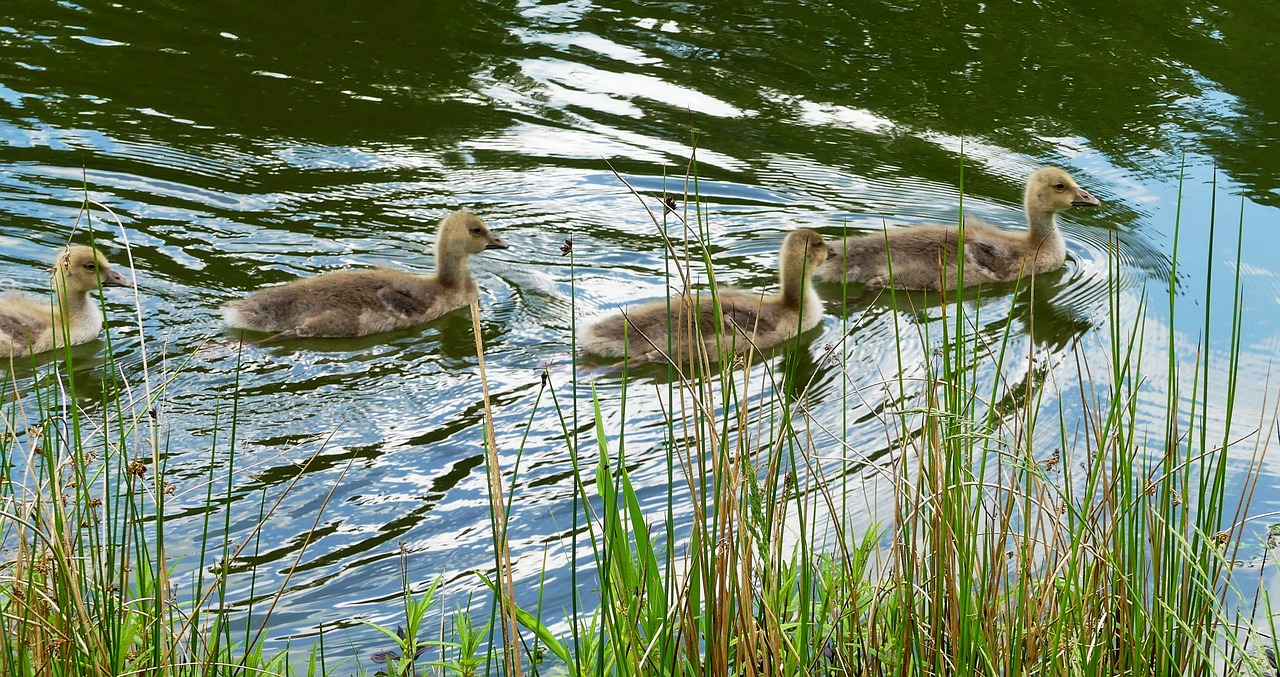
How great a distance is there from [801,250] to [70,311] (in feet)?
10.8

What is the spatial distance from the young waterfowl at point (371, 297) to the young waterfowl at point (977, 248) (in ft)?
6.08

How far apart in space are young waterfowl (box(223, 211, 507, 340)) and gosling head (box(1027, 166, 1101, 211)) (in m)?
2.88

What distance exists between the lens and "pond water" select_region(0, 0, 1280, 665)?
5.09 metres

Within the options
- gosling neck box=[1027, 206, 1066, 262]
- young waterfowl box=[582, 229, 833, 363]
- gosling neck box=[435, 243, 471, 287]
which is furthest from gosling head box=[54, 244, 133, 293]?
gosling neck box=[1027, 206, 1066, 262]

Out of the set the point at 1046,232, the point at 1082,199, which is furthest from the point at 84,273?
the point at 1082,199

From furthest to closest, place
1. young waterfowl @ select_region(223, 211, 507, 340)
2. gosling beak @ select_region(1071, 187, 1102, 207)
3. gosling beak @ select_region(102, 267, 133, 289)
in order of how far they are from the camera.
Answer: gosling beak @ select_region(1071, 187, 1102, 207), gosling beak @ select_region(102, 267, 133, 289), young waterfowl @ select_region(223, 211, 507, 340)

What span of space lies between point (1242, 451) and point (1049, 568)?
10.4 ft

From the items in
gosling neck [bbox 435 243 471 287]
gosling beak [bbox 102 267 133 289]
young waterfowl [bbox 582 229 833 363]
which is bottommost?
young waterfowl [bbox 582 229 833 363]

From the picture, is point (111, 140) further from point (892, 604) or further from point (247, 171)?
point (892, 604)

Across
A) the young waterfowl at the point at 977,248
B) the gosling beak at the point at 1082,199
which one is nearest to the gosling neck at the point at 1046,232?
the young waterfowl at the point at 977,248

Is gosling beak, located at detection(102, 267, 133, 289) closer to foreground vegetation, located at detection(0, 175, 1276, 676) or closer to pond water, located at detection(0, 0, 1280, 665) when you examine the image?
pond water, located at detection(0, 0, 1280, 665)

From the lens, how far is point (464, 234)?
6.86 metres

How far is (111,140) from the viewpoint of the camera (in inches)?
316

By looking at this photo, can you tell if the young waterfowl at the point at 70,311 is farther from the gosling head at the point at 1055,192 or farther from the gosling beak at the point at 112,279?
the gosling head at the point at 1055,192
